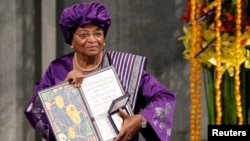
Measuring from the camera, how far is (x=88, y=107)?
380cm

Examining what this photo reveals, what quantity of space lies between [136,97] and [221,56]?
1.89 feet

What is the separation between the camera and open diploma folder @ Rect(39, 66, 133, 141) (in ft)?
12.3

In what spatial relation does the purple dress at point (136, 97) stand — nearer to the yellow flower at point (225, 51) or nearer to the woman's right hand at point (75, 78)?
the woman's right hand at point (75, 78)

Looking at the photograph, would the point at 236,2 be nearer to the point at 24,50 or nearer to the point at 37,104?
the point at 37,104

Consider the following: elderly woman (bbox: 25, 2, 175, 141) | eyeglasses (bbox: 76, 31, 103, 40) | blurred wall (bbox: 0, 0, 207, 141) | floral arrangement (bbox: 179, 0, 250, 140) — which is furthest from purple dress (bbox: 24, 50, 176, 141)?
blurred wall (bbox: 0, 0, 207, 141)

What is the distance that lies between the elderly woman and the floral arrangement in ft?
1.47

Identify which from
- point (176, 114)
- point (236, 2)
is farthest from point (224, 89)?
point (176, 114)

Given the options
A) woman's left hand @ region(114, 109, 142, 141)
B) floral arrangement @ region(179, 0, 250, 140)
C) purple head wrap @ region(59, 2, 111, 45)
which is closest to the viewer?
woman's left hand @ region(114, 109, 142, 141)

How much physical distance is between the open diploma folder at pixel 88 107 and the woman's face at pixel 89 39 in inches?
4.0

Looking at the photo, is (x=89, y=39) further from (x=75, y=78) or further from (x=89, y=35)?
(x=75, y=78)

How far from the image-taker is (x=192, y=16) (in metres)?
4.31

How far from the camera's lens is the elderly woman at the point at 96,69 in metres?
3.85

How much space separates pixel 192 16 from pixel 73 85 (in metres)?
0.77

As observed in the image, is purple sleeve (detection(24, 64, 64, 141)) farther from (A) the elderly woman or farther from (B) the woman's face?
(B) the woman's face
